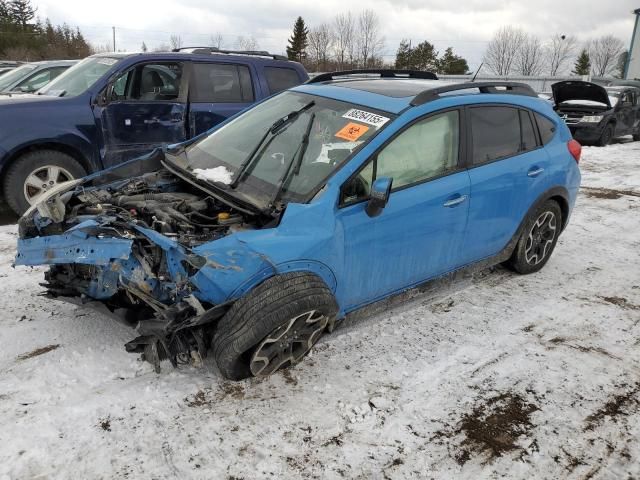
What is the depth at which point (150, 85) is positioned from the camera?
264 inches

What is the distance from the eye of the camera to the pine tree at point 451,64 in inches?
2066

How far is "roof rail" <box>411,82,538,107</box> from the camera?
3.62 meters

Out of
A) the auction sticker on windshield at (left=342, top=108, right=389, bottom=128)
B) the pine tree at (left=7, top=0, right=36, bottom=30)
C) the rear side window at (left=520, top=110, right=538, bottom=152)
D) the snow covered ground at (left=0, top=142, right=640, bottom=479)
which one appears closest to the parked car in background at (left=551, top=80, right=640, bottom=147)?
the rear side window at (left=520, top=110, right=538, bottom=152)

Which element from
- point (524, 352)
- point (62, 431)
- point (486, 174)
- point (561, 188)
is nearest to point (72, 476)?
point (62, 431)

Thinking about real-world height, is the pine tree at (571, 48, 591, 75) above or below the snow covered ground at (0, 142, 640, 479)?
above

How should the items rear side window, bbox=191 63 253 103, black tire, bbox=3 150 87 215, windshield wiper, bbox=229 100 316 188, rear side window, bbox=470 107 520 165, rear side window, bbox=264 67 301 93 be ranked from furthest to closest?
rear side window, bbox=264 67 301 93
rear side window, bbox=191 63 253 103
black tire, bbox=3 150 87 215
rear side window, bbox=470 107 520 165
windshield wiper, bbox=229 100 316 188

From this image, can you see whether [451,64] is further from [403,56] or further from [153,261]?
[153,261]

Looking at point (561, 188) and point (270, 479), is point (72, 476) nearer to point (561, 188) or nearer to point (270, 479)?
point (270, 479)

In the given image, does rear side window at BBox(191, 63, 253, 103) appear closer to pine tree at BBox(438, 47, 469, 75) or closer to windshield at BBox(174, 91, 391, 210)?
windshield at BBox(174, 91, 391, 210)

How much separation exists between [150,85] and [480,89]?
445 cm

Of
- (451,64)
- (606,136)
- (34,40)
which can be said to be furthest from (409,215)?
(34,40)

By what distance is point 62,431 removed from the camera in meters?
2.63

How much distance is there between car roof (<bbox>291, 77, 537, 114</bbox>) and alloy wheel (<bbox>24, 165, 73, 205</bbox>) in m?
3.38

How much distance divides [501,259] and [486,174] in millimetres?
954
